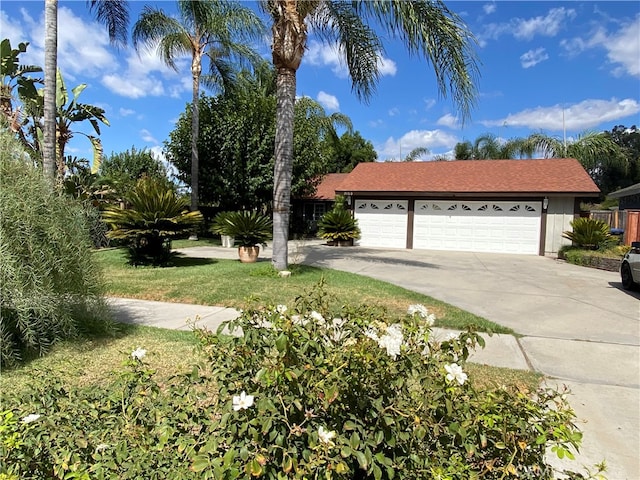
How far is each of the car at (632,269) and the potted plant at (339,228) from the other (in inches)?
444

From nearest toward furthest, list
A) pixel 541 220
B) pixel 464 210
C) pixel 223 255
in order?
pixel 223 255
pixel 541 220
pixel 464 210

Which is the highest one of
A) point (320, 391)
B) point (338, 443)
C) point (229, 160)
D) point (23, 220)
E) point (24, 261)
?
point (229, 160)

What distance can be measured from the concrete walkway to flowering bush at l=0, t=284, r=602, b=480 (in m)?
1.43

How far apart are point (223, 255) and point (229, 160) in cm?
745

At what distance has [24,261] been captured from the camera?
3881 mm

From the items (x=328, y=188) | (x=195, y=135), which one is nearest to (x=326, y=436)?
(x=195, y=135)

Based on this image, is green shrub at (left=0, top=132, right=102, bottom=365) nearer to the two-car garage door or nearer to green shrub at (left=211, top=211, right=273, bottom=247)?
green shrub at (left=211, top=211, right=273, bottom=247)

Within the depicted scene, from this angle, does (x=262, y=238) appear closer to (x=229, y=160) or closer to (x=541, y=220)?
(x=229, y=160)

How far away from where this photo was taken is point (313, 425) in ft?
5.69

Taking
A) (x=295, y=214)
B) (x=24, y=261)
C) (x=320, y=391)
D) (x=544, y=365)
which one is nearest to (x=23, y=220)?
(x=24, y=261)

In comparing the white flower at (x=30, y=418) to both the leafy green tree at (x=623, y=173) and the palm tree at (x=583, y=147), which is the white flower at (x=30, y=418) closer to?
the palm tree at (x=583, y=147)

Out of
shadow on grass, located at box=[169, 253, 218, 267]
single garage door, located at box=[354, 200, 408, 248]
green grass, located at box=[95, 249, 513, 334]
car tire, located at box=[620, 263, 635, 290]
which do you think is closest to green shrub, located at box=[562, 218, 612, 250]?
car tire, located at box=[620, 263, 635, 290]

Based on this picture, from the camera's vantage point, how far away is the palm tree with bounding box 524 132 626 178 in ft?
93.0

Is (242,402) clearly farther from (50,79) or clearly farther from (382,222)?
(382,222)
